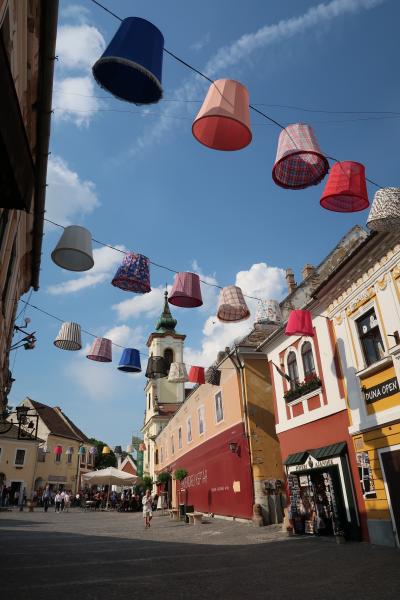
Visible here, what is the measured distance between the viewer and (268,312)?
567 inches

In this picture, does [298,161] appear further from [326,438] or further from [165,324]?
[165,324]

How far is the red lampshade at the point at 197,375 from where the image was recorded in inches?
793

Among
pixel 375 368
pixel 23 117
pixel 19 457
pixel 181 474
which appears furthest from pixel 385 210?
pixel 19 457

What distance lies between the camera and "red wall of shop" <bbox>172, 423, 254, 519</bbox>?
16.7 metres

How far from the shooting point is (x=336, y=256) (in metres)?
15.4

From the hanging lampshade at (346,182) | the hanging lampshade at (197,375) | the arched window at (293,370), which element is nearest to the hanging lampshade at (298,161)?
the hanging lampshade at (346,182)

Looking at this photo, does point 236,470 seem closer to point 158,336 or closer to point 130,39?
point 130,39

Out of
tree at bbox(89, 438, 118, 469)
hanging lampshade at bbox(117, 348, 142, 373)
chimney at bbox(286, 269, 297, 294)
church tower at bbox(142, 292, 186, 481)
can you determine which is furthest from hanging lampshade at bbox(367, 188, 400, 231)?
tree at bbox(89, 438, 118, 469)

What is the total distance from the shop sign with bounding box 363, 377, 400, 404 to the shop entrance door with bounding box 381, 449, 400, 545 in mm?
1200

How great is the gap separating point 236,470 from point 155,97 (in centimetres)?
1563

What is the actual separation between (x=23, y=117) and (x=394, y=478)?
34.0 feet

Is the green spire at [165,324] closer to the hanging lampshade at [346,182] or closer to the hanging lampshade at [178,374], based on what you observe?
the hanging lampshade at [178,374]

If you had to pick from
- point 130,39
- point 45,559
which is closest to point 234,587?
point 45,559

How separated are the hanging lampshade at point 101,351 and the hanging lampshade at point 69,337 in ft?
2.66
